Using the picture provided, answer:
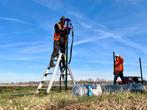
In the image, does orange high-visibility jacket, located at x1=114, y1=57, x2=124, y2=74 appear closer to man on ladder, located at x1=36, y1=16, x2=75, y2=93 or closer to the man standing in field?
the man standing in field

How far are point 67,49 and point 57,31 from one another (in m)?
0.92

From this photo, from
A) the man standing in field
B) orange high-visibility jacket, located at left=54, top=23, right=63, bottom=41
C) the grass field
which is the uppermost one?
orange high-visibility jacket, located at left=54, top=23, right=63, bottom=41

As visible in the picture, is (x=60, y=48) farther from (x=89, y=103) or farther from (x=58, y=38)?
(x=89, y=103)

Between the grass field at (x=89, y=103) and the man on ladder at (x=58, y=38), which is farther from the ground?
the man on ladder at (x=58, y=38)

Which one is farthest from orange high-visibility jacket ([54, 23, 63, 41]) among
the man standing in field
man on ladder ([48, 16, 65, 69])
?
the man standing in field

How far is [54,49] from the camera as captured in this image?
661 inches

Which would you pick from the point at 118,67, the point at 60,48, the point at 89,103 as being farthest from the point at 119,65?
the point at 89,103

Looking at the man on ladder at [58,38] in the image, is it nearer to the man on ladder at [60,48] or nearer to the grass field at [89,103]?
the man on ladder at [60,48]

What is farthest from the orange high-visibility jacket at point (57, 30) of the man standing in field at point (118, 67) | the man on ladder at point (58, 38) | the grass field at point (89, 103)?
the man standing in field at point (118, 67)

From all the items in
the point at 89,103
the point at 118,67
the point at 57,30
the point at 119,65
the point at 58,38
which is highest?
the point at 57,30

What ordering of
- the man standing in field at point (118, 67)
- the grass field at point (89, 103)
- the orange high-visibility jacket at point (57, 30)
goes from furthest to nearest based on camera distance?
the man standing in field at point (118, 67) < the orange high-visibility jacket at point (57, 30) < the grass field at point (89, 103)

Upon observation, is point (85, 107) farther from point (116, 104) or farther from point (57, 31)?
point (57, 31)

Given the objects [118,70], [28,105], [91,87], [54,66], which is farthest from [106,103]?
[118,70]

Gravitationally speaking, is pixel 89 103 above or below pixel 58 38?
below
